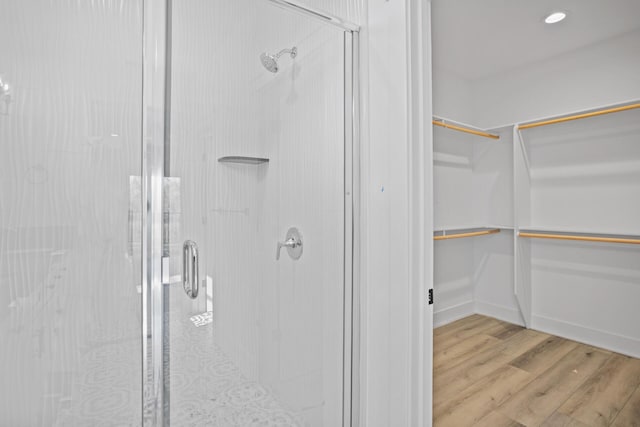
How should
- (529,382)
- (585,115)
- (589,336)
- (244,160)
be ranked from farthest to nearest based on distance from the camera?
(589,336)
(585,115)
(529,382)
(244,160)

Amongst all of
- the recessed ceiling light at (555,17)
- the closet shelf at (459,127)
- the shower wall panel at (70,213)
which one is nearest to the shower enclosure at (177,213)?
the shower wall panel at (70,213)

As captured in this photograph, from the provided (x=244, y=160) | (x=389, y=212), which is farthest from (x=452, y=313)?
(x=244, y=160)

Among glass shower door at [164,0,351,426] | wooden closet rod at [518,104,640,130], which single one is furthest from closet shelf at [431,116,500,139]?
glass shower door at [164,0,351,426]

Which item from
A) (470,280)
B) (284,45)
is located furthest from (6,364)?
(470,280)

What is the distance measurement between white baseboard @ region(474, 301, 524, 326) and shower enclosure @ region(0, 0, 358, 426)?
2515mm

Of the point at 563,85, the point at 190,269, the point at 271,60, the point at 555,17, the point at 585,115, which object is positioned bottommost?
the point at 190,269

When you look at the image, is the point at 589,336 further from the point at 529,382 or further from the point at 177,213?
the point at 177,213

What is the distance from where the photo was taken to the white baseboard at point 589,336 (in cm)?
249

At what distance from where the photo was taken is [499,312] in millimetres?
3277

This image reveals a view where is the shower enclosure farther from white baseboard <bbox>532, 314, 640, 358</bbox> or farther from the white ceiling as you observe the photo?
white baseboard <bbox>532, 314, 640, 358</bbox>

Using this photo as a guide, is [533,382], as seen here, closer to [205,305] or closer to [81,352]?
[205,305]

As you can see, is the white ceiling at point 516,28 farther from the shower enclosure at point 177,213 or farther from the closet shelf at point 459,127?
the shower enclosure at point 177,213

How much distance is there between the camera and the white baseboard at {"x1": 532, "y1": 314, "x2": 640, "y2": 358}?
2.49 m

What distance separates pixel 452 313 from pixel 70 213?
3.25 meters
